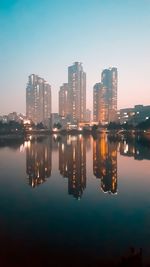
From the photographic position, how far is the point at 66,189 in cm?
2108

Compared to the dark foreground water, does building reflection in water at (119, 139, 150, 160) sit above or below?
above

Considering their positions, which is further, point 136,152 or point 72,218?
point 136,152

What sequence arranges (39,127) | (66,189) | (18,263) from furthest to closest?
(39,127)
(66,189)
(18,263)

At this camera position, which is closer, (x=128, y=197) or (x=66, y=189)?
(x=128, y=197)

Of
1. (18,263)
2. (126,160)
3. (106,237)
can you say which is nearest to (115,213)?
(106,237)

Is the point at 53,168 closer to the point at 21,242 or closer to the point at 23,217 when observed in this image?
the point at 23,217

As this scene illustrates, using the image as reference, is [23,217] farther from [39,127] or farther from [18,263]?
[39,127]

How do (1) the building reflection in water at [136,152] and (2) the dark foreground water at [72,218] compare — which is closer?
(2) the dark foreground water at [72,218]

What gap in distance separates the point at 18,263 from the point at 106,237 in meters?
4.04

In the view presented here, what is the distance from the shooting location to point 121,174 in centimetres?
2723

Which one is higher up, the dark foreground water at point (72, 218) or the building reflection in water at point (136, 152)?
the building reflection in water at point (136, 152)

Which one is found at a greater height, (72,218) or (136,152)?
(136,152)

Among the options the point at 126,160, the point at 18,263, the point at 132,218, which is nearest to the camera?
the point at 18,263

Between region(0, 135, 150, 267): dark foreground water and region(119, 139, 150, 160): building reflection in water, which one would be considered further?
region(119, 139, 150, 160): building reflection in water
